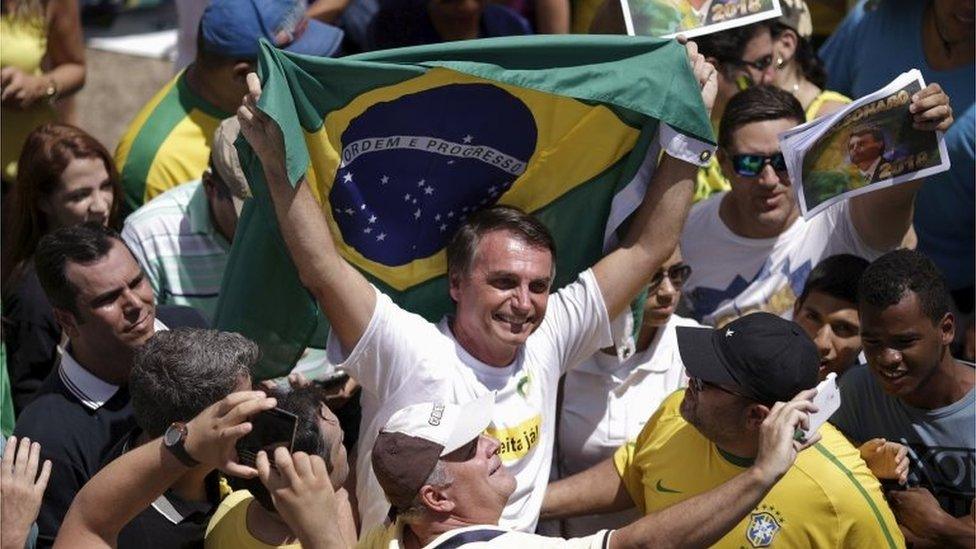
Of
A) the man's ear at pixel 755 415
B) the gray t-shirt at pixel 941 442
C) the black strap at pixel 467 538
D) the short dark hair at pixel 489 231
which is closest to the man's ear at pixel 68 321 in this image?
the short dark hair at pixel 489 231

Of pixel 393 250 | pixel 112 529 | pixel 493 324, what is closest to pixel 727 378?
pixel 493 324

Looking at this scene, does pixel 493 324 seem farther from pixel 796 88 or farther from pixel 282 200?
pixel 796 88

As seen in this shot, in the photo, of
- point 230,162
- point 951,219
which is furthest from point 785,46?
point 230,162

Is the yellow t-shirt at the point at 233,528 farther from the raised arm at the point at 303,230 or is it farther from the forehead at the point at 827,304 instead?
the forehead at the point at 827,304

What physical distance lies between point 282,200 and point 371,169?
0.48 metres

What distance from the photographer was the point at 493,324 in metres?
4.57

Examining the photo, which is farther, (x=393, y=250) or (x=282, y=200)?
(x=393, y=250)

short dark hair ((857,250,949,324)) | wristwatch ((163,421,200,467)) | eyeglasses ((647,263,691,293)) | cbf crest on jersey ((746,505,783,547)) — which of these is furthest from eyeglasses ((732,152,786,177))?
wristwatch ((163,421,200,467))

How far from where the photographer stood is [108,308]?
4.83 m

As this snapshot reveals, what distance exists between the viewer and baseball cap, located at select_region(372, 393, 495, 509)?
376 cm

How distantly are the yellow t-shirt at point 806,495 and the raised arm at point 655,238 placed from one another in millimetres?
546

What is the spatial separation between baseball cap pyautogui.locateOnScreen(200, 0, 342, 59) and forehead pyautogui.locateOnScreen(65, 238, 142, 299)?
143 cm

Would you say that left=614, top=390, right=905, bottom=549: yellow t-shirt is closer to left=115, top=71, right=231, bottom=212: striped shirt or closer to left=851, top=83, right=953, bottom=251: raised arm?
left=851, top=83, right=953, bottom=251: raised arm

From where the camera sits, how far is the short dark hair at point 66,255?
191 inches
